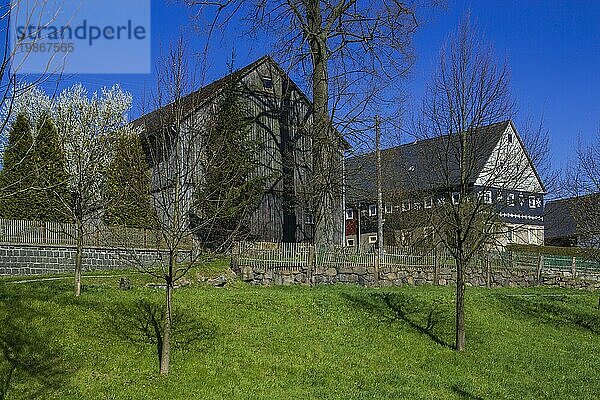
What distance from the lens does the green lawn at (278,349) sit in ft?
34.3

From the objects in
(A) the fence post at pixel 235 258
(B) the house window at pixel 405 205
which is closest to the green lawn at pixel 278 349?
(A) the fence post at pixel 235 258

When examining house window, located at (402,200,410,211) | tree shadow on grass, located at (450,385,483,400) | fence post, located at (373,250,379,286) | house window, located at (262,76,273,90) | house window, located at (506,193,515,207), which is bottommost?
tree shadow on grass, located at (450,385,483,400)

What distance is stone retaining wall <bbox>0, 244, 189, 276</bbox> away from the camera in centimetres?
2227

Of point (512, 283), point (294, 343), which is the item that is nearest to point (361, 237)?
point (512, 283)

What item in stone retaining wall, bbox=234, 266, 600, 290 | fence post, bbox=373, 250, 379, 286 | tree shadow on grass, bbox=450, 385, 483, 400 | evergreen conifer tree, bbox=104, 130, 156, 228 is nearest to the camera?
tree shadow on grass, bbox=450, 385, 483, 400

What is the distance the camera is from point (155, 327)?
41.5 feet

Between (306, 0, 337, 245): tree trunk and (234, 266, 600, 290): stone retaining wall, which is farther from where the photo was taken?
(306, 0, 337, 245): tree trunk

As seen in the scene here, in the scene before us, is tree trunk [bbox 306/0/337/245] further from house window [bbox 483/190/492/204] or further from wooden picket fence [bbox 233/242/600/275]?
house window [bbox 483/190/492/204]

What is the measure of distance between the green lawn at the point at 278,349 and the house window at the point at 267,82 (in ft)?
55.2

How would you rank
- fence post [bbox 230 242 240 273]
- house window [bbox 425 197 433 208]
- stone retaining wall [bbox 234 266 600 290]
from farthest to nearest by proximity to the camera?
stone retaining wall [bbox 234 266 600 290], fence post [bbox 230 242 240 273], house window [bbox 425 197 433 208]

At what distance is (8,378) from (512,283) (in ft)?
75.9

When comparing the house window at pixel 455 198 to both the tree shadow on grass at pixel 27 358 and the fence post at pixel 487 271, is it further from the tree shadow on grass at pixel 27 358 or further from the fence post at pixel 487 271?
the fence post at pixel 487 271

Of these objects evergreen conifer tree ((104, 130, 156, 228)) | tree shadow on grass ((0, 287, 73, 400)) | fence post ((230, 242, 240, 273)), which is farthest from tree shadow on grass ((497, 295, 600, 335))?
tree shadow on grass ((0, 287, 73, 400))

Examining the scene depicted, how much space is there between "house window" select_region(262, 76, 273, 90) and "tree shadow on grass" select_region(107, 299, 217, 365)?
19.5m
